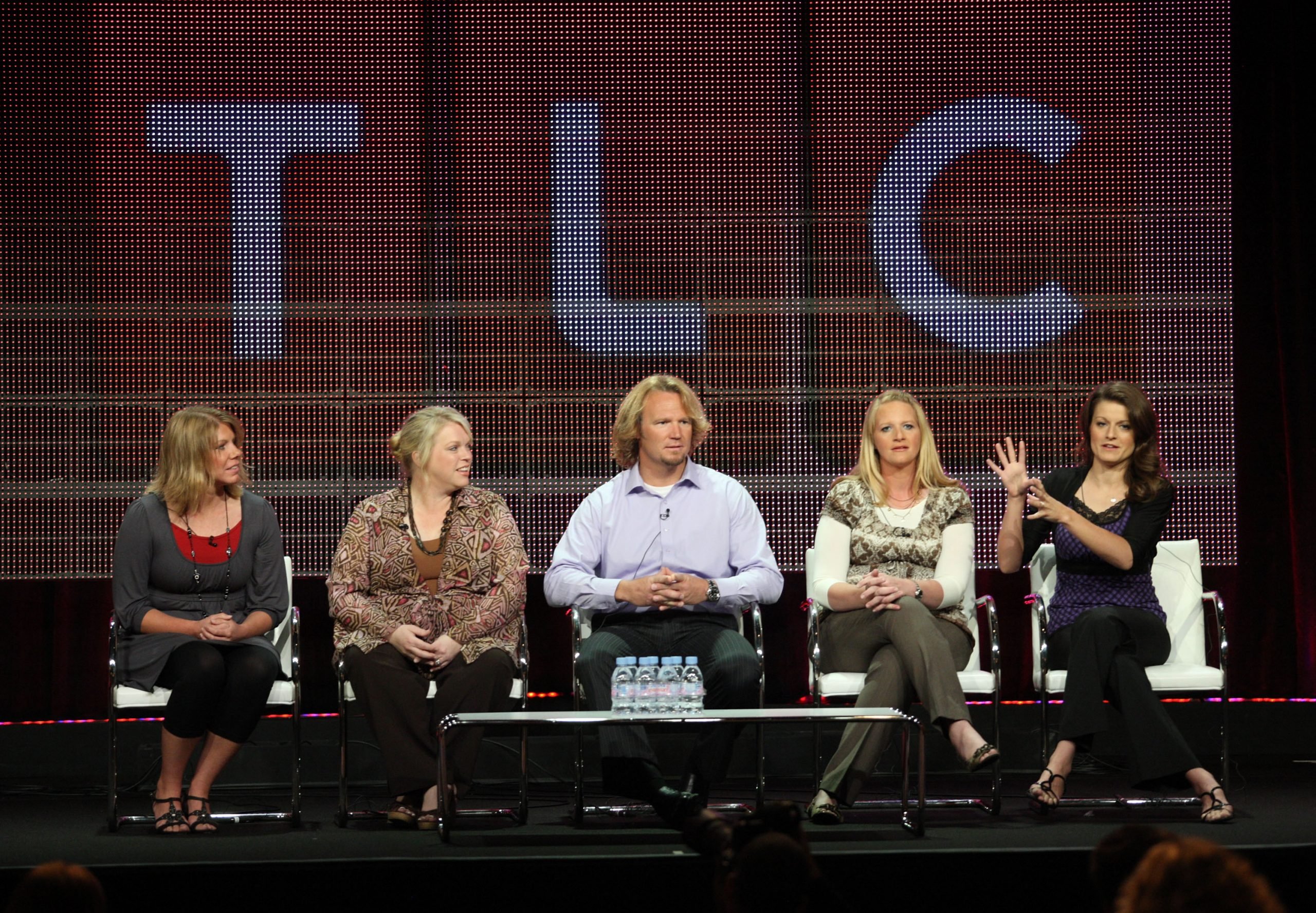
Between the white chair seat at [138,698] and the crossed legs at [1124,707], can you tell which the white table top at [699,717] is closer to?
the crossed legs at [1124,707]

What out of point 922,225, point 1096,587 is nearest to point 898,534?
point 1096,587

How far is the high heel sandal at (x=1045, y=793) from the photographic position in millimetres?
4172

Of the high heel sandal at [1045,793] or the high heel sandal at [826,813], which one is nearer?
the high heel sandal at [826,813]

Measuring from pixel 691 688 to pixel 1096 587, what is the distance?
1.38 m

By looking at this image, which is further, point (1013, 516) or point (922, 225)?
point (922, 225)

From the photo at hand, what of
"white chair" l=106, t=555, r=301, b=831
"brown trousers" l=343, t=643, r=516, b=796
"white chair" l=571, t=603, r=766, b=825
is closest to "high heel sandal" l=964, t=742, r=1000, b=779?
"white chair" l=571, t=603, r=766, b=825

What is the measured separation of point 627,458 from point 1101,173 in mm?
2172

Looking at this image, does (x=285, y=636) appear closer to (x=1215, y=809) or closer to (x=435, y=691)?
(x=435, y=691)

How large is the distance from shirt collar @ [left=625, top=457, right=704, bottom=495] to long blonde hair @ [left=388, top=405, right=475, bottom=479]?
54 centimetres

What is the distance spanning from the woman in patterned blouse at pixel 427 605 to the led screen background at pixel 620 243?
2.85 feet

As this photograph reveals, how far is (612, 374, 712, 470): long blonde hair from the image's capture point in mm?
4688

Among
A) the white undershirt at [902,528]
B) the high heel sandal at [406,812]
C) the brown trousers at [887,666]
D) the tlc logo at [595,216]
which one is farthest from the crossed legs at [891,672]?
the tlc logo at [595,216]

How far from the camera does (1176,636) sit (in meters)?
4.70

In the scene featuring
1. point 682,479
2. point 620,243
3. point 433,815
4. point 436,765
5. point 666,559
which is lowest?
point 433,815
